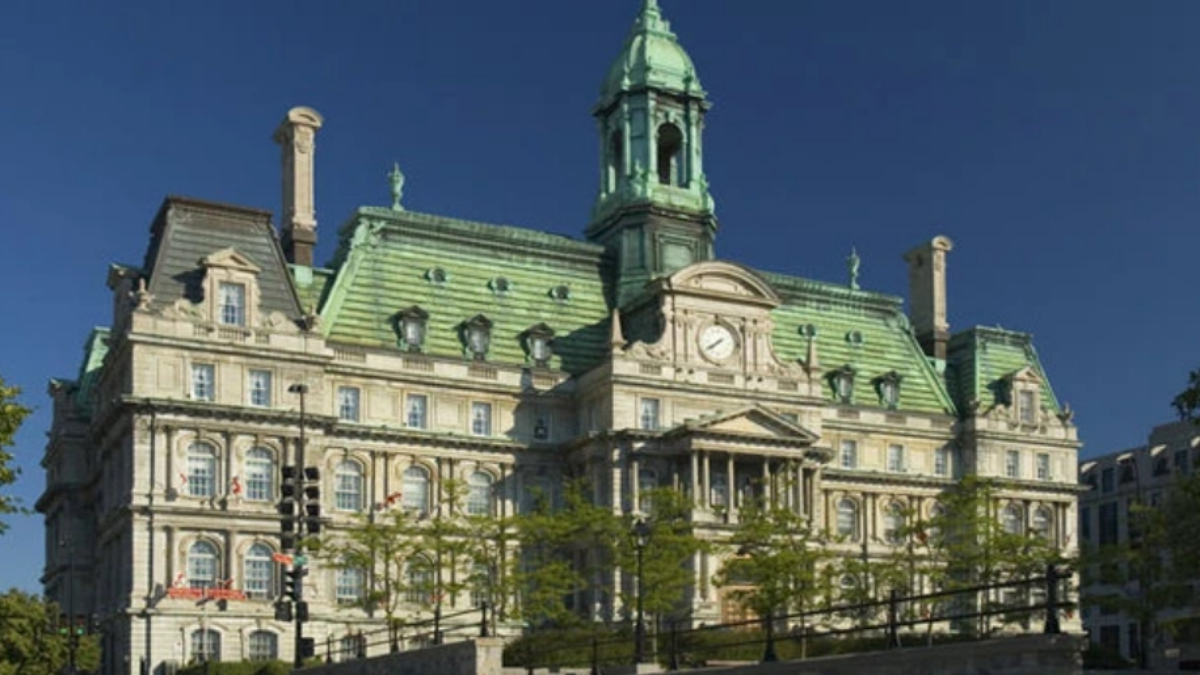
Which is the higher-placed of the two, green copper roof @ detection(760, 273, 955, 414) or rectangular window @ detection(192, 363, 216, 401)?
green copper roof @ detection(760, 273, 955, 414)

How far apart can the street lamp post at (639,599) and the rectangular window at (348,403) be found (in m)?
17.1

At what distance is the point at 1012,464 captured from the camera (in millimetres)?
103062

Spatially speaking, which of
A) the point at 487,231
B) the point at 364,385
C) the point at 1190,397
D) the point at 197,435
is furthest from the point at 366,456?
the point at 1190,397

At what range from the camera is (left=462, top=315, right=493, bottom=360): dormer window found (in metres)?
87.0

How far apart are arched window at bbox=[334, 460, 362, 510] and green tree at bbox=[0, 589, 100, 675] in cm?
1360

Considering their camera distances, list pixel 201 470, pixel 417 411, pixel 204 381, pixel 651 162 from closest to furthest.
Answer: pixel 201 470 → pixel 204 381 → pixel 417 411 → pixel 651 162

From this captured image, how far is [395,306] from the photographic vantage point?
8612 centimetres

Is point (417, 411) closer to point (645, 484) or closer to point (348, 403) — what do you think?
point (348, 403)

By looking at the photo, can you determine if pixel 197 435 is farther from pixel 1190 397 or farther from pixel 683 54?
pixel 1190 397

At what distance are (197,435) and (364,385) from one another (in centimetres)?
949

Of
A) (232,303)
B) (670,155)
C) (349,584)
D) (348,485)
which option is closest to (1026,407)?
(670,155)

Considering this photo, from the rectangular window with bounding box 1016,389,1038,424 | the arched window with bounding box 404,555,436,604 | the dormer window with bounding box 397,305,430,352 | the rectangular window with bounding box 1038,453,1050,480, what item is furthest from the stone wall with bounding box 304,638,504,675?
the rectangular window with bounding box 1038,453,1050,480

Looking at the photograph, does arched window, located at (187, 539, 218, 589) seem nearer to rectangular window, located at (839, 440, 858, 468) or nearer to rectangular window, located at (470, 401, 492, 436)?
rectangular window, located at (470, 401, 492, 436)

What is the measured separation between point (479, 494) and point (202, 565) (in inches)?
608
